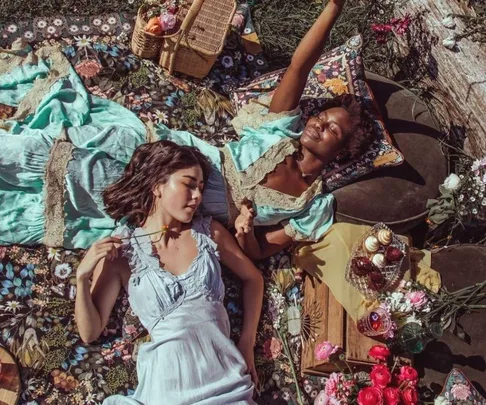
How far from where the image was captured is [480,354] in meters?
4.82

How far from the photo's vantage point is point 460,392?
14.6 feet

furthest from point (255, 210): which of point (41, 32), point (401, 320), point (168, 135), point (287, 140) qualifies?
point (41, 32)

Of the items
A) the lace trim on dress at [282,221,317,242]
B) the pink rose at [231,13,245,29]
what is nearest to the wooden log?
the pink rose at [231,13,245,29]

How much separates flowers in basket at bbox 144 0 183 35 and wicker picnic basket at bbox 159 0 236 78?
8cm

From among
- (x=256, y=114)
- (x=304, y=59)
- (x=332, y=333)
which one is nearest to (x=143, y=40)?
(x=256, y=114)

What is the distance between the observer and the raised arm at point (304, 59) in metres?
4.64

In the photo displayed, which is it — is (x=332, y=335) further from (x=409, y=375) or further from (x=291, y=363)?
(x=409, y=375)

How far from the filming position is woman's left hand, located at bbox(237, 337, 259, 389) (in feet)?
15.3

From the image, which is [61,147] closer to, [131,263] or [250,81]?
[131,263]

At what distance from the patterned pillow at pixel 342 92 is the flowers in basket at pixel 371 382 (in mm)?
1376

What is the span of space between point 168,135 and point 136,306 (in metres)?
1.38

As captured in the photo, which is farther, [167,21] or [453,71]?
[453,71]

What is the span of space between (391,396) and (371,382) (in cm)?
35

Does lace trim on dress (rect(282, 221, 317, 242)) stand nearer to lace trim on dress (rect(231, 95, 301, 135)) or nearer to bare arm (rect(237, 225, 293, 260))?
bare arm (rect(237, 225, 293, 260))
